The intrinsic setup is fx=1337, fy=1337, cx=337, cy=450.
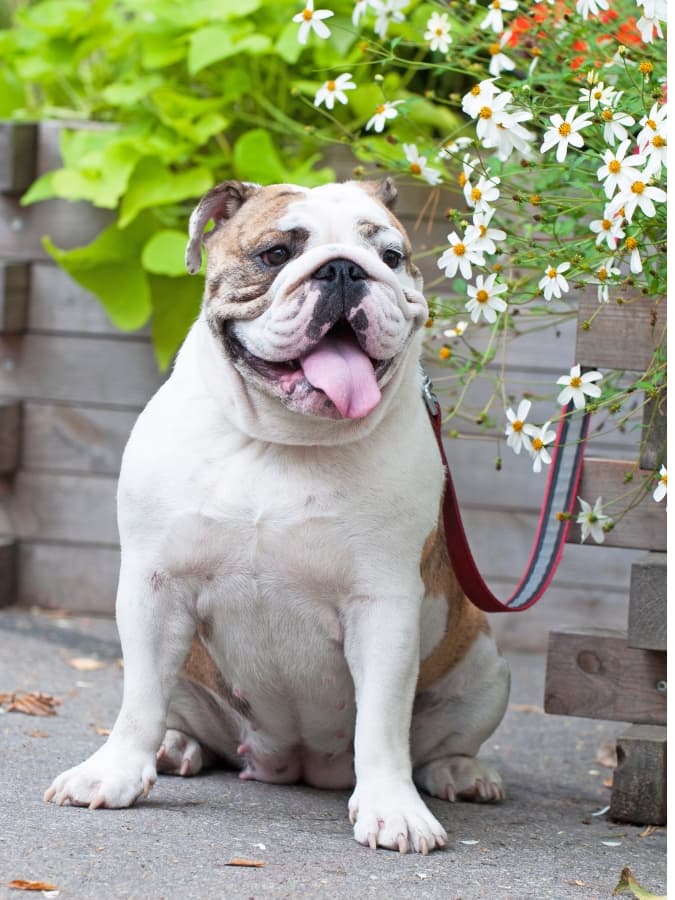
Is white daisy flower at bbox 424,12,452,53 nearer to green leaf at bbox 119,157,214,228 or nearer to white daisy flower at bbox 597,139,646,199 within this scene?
white daisy flower at bbox 597,139,646,199

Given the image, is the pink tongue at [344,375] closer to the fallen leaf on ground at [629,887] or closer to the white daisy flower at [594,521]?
the white daisy flower at [594,521]

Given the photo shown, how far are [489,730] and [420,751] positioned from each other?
15cm

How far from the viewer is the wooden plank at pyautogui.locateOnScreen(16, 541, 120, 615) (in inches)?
177

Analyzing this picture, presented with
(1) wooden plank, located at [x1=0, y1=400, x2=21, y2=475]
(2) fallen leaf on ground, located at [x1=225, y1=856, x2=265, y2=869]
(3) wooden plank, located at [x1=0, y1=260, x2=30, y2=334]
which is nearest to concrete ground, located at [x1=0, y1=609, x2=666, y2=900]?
(2) fallen leaf on ground, located at [x1=225, y1=856, x2=265, y2=869]

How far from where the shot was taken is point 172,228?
4.28 meters

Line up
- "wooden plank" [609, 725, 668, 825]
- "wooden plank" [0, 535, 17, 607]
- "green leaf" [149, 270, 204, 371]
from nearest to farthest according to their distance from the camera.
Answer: "wooden plank" [609, 725, 668, 825] → "green leaf" [149, 270, 204, 371] → "wooden plank" [0, 535, 17, 607]

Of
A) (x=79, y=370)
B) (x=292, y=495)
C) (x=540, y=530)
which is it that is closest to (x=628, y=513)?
(x=540, y=530)

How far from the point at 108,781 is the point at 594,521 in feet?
3.30

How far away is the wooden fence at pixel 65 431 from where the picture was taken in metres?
4.28

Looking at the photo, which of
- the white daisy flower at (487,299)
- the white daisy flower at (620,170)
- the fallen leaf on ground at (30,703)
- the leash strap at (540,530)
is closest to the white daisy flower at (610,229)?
the white daisy flower at (620,170)

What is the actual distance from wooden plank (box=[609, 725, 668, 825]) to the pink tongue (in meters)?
1.00

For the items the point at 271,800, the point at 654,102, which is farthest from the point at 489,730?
the point at 654,102

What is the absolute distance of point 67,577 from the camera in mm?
4539

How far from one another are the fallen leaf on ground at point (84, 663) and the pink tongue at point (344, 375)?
1.88m
